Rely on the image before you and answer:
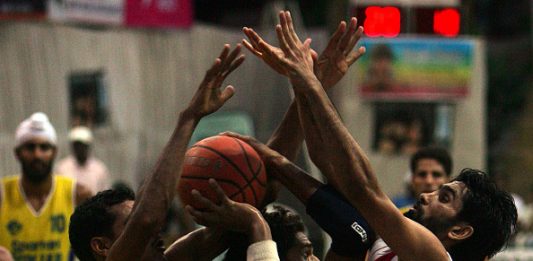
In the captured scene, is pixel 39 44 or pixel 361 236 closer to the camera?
pixel 361 236

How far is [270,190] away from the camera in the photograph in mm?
5344

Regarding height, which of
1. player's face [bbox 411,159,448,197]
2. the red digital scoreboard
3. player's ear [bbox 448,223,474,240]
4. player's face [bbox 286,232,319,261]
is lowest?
player's face [bbox 411,159,448,197]

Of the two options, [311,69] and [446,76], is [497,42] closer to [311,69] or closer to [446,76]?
[446,76]

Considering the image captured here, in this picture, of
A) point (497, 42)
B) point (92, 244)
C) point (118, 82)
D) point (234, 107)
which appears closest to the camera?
point (92, 244)

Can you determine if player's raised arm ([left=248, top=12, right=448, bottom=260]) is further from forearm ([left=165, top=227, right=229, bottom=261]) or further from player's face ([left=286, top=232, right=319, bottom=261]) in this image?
forearm ([left=165, top=227, right=229, bottom=261])

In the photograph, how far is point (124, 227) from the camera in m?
5.04

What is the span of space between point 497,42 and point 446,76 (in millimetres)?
9038

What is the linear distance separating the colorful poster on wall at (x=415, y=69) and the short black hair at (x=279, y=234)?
25.9 ft

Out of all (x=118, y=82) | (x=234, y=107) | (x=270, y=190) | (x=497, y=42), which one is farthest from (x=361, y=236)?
(x=497, y=42)

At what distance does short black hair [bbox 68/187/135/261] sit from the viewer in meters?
5.17

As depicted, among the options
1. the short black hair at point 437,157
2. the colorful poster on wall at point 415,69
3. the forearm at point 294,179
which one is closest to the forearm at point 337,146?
the forearm at point 294,179

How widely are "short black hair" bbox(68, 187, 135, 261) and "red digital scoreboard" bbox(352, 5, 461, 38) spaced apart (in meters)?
7.51

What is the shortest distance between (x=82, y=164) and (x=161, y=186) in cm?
876

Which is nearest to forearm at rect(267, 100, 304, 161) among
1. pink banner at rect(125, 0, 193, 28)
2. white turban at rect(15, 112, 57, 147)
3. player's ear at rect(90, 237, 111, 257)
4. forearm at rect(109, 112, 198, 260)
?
forearm at rect(109, 112, 198, 260)
